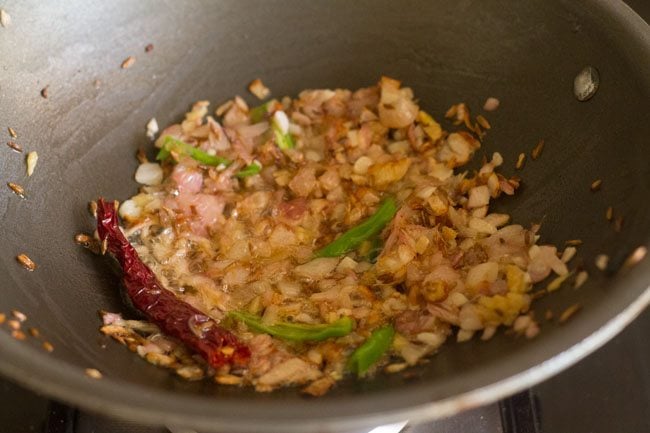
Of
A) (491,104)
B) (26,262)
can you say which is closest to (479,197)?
(491,104)

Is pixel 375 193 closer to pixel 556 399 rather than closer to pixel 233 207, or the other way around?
pixel 233 207

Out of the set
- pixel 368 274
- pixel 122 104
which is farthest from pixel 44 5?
pixel 368 274

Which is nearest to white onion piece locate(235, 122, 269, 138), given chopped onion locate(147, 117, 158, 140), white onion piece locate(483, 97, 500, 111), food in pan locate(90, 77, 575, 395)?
food in pan locate(90, 77, 575, 395)

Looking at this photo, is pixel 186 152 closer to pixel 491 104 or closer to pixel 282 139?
pixel 282 139

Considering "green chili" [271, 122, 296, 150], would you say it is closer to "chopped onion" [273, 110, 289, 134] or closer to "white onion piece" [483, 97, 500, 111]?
"chopped onion" [273, 110, 289, 134]

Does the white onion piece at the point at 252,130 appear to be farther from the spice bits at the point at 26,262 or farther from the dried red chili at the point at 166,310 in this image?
the spice bits at the point at 26,262

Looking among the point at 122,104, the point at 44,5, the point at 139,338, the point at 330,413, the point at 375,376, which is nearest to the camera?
the point at 330,413
